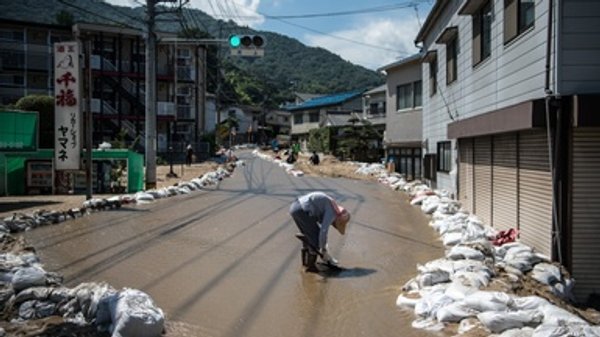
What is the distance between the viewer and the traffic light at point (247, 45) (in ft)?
56.2

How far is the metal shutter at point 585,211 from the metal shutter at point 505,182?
231cm

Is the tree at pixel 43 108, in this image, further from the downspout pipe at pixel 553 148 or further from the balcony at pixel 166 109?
the downspout pipe at pixel 553 148

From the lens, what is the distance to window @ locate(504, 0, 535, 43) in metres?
8.99

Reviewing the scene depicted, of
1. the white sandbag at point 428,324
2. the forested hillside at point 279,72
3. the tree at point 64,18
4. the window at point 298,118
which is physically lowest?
the white sandbag at point 428,324

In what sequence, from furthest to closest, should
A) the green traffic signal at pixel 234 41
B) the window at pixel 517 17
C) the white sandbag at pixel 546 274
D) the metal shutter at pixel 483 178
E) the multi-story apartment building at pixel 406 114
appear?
the multi-story apartment building at pixel 406 114, the green traffic signal at pixel 234 41, the metal shutter at pixel 483 178, the window at pixel 517 17, the white sandbag at pixel 546 274

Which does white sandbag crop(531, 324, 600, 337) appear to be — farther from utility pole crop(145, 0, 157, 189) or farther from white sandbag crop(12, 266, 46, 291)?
utility pole crop(145, 0, 157, 189)

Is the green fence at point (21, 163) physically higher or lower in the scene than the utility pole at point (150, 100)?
lower

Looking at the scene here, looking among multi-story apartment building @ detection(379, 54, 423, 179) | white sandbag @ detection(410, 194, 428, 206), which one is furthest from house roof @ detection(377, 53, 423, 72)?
white sandbag @ detection(410, 194, 428, 206)

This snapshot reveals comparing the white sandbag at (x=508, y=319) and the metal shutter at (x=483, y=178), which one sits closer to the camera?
the white sandbag at (x=508, y=319)

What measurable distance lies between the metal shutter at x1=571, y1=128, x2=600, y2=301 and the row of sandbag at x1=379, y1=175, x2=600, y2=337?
14.3 inches

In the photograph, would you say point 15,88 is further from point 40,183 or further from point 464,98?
point 464,98

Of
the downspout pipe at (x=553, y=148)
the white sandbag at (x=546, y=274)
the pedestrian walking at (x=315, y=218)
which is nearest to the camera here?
the white sandbag at (x=546, y=274)

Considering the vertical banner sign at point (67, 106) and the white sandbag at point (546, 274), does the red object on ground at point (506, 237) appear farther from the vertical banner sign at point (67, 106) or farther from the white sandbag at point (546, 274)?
the vertical banner sign at point (67, 106)

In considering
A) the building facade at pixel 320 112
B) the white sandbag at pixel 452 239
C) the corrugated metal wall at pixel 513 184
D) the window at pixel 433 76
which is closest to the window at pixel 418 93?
the window at pixel 433 76
